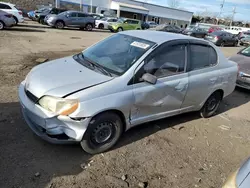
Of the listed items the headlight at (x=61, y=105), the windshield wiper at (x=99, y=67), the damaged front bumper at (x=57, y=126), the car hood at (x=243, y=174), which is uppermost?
the windshield wiper at (x=99, y=67)

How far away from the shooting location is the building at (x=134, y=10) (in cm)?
4828

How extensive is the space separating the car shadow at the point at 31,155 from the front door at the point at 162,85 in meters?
0.51

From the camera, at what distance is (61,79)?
11.2ft

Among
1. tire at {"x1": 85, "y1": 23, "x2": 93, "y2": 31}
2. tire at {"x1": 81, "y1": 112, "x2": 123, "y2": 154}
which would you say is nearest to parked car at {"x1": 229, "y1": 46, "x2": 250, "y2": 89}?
tire at {"x1": 81, "y1": 112, "x2": 123, "y2": 154}

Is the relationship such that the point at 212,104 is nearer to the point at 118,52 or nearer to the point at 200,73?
the point at 200,73

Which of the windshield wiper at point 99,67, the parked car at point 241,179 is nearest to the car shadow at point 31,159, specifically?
the windshield wiper at point 99,67

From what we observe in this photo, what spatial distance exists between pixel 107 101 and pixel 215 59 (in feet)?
9.18

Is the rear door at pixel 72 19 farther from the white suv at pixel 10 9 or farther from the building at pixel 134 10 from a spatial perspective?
the building at pixel 134 10

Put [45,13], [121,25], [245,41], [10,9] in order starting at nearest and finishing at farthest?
[10,9], [45,13], [121,25], [245,41]

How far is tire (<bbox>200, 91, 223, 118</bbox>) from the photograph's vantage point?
5.15m

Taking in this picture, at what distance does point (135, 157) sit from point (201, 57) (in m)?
2.36

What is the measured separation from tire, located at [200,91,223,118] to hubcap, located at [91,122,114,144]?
2.49m

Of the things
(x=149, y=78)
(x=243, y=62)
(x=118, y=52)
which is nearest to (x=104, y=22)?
(x=243, y=62)

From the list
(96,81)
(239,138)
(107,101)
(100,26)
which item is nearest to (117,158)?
(107,101)
